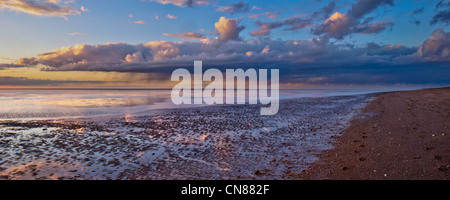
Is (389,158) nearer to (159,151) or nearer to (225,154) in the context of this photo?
(225,154)

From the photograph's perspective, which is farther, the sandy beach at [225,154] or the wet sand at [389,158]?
the sandy beach at [225,154]

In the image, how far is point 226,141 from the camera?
40.3ft

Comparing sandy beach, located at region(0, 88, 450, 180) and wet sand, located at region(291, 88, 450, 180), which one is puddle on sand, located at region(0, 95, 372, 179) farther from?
wet sand, located at region(291, 88, 450, 180)

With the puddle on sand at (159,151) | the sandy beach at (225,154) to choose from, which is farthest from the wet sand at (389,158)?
the puddle on sand at (159,151)

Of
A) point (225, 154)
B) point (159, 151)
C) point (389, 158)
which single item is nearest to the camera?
point (389, 158)

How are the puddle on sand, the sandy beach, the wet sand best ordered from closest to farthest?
the wet sand
the sandy beach
the puddle on sand

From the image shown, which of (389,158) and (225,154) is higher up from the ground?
(389,158)

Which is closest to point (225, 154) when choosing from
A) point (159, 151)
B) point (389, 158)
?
point (159, 151)

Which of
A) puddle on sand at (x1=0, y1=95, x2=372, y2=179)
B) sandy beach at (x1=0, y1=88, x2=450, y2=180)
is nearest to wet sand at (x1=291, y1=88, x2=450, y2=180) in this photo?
sandy beach at (x1=0, y1=88, x2=450, y2=180)

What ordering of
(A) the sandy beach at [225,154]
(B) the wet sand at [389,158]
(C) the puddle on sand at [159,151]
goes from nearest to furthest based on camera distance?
A: (B) the wet sand at [389,158] < (A) the sandy beach at [225,154] < (C) the puddle on sand at [159,151]

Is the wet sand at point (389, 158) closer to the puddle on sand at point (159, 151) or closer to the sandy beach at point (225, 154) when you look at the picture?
the sandy beach at point (225, 154)
